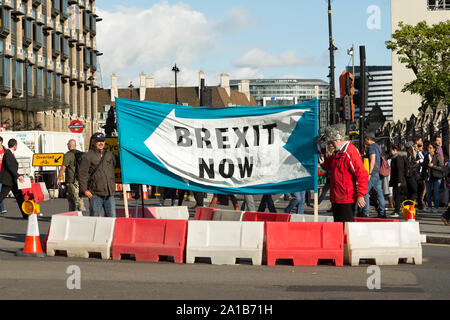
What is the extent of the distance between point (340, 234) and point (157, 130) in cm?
329

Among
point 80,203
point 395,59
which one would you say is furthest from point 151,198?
point 395,59

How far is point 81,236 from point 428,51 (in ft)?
165

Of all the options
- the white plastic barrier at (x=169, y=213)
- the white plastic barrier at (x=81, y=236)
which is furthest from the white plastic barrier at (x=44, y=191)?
the white plastic barrier at (x=81, y=236)

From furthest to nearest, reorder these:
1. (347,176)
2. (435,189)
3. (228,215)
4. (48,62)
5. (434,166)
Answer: (48,62)
(435,189)
(434,166)
(228,215)
(347,176)

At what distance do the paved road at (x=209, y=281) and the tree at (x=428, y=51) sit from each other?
48687 mm

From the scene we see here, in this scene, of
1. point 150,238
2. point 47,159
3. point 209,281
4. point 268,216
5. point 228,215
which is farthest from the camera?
point 47,159

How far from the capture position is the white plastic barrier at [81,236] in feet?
38.4

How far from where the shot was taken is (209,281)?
361 inches

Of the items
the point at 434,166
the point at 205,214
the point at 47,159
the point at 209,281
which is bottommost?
the point at 209,281

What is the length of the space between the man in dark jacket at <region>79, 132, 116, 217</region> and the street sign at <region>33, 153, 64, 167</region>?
20.1 metres

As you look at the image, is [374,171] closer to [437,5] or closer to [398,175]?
[398,175]

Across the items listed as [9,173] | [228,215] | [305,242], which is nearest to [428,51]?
[9,173]
